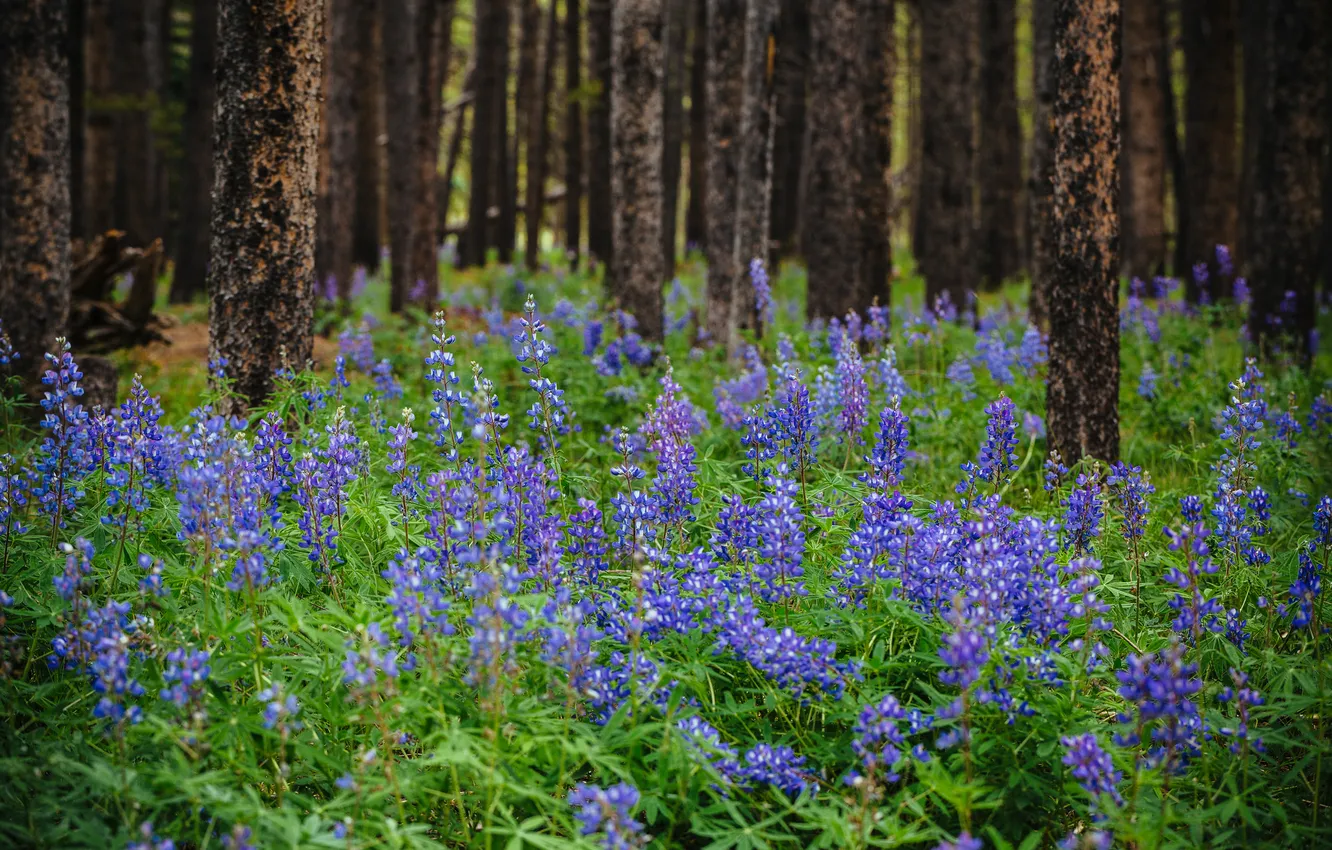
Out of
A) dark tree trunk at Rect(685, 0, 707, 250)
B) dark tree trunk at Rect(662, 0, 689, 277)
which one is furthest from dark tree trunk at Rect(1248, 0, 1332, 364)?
dark tree trunk at Rect(685, 0, 707, 250)

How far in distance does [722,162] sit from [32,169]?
18.6ft

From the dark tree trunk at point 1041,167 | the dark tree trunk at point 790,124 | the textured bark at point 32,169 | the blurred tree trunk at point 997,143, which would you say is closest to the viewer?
the textured bark at point 32,169

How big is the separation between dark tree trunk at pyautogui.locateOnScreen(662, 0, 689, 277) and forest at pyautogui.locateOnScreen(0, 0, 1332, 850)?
5.84m

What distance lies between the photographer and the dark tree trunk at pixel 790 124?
18016 millimetres

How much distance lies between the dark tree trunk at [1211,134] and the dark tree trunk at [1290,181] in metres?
3.88

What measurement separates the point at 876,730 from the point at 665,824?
78 centimetres

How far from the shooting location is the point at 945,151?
526 inches

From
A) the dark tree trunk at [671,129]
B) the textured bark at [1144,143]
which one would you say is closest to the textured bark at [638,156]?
the dark tree trunk at [671,129]

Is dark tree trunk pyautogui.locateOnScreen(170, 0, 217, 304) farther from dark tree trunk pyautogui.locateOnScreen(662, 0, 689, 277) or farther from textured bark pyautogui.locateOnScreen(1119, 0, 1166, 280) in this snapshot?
textured bark pyautogui.locateOnScreen(1119, 0, 1166, 280)

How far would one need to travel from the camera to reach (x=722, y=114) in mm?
9648

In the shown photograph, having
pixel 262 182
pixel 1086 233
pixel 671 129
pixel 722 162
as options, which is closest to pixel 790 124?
pixel 671 129

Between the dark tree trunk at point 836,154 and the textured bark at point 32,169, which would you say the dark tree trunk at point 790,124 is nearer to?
the dark tree trunk at point 836,154

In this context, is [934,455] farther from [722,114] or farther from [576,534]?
[722,114]

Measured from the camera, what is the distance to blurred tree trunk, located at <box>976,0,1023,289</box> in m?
17.5
